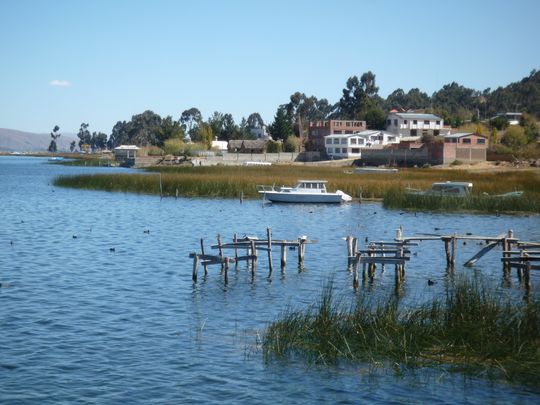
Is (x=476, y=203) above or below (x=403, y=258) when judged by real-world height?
below

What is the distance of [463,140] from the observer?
451ft

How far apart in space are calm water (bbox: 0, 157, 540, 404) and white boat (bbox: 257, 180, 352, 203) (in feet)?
52.7

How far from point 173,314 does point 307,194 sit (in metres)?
49.0

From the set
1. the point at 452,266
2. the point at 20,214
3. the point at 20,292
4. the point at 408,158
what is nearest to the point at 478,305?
the point at 452,266

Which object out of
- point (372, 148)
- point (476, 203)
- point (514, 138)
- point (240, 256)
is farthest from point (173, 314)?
point (514, 138)

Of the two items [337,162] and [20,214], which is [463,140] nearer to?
[337,162]

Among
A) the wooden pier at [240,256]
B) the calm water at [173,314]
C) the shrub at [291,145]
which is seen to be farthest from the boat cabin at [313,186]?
the shrub at [291,145]

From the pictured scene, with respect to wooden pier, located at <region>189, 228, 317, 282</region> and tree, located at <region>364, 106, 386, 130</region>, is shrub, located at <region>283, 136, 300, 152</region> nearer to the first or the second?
tree, located at <region>364, 106, 386, 130</region>

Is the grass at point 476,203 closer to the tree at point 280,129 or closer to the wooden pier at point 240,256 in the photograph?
the wooden pier at point 240,256

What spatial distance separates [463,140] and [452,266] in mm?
106042

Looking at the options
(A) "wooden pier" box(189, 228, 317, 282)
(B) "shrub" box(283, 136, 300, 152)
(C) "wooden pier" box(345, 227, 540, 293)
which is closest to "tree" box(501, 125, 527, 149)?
(B) "shrub" box(283, 136, 300, 152)

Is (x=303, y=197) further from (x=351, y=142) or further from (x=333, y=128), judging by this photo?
(x=333, y=128)

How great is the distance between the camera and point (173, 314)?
26.5 metres

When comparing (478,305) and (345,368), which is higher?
(478,305)
